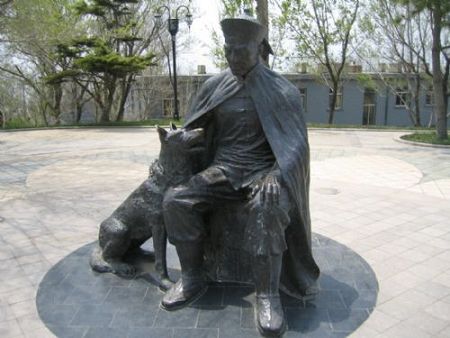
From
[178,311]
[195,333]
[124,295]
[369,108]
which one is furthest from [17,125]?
[369,108]

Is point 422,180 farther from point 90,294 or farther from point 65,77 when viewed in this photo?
point 65,77

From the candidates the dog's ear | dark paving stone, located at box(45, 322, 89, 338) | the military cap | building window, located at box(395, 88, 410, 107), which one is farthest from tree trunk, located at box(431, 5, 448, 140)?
building window, located at box(395, 88, 410, 107)

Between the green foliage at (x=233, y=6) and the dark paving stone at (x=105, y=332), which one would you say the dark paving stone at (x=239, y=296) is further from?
the green foliage at (x=233, y=6)

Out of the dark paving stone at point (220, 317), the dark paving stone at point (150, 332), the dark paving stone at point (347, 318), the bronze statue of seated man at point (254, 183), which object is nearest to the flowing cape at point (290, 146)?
the bronze statue of seated man at point (254, 183)

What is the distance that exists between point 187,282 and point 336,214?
3.23m

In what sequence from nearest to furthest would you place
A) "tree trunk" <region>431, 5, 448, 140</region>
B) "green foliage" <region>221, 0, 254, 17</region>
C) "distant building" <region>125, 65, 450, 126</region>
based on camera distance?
"tree trunk" <region>431, 5, 448, 140</region> < "green foliage" <region>221, 0, 254, 17</region> < "distant building" <region>125, 65, 450, 126</region>

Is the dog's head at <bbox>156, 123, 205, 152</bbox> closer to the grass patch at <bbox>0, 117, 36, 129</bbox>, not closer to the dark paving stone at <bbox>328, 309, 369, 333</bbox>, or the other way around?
the dark paving stone at <bbox>328, 309, 369, 333</bbox>

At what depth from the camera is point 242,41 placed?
302 centimetres

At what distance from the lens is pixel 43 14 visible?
15266 mm

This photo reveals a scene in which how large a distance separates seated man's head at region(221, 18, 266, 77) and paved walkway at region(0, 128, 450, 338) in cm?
200

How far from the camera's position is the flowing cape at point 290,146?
2.99m

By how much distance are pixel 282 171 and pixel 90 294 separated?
5.71 feet

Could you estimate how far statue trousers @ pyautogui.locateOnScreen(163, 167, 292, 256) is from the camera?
9.08ft

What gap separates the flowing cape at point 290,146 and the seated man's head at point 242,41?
0.13 m
